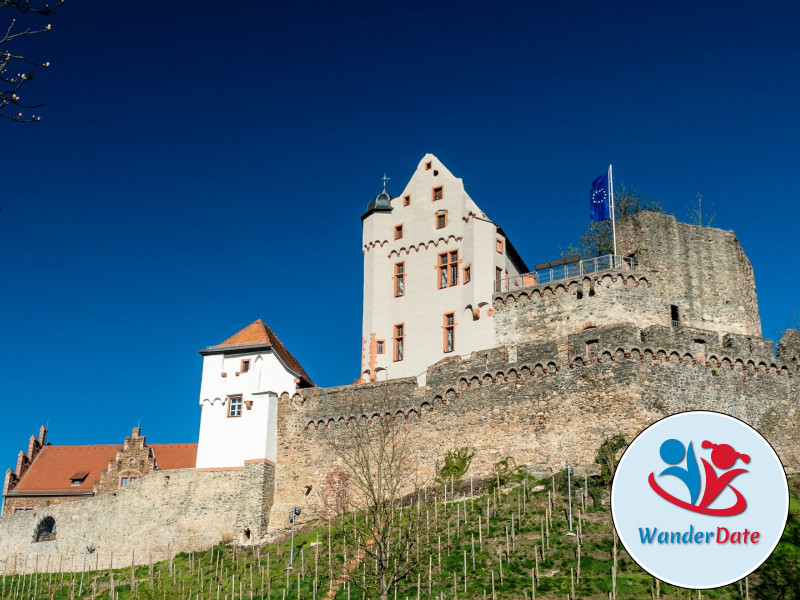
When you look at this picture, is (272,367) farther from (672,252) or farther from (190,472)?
(672,252)

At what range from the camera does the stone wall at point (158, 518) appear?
43.4 metres

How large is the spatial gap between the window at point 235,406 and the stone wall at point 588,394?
6678mm

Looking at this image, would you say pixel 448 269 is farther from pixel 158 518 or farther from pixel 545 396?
pixel 158 518

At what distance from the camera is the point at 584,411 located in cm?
3791

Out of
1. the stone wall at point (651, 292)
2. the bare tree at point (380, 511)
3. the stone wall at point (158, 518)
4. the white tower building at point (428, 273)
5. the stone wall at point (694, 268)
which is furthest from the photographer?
the white tower building at point (428, 273)

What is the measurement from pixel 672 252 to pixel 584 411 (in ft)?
Result: 34.6

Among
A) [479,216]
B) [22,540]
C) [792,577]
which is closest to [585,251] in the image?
[479,216]

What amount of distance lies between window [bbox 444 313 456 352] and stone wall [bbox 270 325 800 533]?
343 cm

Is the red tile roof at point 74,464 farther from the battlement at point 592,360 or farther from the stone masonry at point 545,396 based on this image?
the battlement at point 592,360

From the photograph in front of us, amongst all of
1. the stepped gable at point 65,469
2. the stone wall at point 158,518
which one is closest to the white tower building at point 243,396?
the stone wall at point 158,518

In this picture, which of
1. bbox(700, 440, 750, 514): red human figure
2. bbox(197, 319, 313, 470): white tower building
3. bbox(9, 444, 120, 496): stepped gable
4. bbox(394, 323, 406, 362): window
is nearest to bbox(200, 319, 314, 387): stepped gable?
bbox(197, 319, 313, 470): white tower building

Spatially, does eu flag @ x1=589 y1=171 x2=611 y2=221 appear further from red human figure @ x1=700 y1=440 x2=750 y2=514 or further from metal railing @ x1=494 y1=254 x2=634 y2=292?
red human figure @ x1=700 y1=440 x2=750 y2=514

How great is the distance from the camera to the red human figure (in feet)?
53.8

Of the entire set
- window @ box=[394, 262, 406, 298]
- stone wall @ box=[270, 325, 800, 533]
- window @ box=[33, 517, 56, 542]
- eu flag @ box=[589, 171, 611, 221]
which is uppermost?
eu flag @ box=[589, 171, 611, 221]
